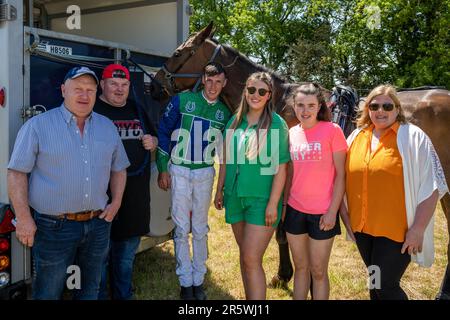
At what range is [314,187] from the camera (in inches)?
104

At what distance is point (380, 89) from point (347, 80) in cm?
1632

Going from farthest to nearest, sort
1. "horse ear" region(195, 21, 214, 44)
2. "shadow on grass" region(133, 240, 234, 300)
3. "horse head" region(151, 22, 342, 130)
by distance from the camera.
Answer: "horse ear" region(195, 21, 214, 44)
"horse head" region(151, 22, 342, 130)
"shadow on grass" region(133, 240, 234, 300)

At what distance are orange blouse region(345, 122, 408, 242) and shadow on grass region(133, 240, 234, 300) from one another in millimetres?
1832

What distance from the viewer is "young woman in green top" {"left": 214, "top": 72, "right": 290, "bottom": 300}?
8.81ft

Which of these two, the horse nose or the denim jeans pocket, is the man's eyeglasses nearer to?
the horse nose

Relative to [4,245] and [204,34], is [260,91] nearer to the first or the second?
[204,34]

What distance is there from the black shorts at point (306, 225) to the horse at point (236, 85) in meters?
1.37

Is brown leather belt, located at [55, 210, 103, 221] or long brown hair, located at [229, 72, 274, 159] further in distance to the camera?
long brown hair, located at [229, 72, 274, 159]

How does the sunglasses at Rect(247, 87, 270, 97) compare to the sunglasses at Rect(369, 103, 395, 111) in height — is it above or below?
above

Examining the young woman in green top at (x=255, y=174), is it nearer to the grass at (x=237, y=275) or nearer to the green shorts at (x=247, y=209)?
the green shorts at (x=247, y=209)

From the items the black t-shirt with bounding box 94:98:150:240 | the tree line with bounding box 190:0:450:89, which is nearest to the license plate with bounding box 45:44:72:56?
the black t-shirt with bounding box 94:98:150:240

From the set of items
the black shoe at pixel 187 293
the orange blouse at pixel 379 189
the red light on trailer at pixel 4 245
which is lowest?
the black shoe at pixel 187 293

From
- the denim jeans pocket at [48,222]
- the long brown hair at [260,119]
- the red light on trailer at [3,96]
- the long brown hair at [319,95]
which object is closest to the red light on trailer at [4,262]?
the denim jeans pocket at [48,222]

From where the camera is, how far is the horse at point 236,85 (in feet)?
13.1
